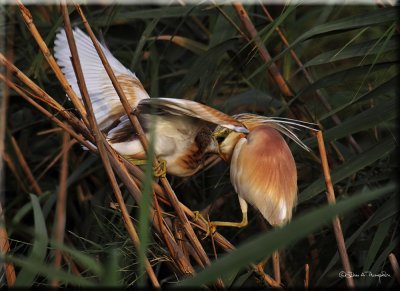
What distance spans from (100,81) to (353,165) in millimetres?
490

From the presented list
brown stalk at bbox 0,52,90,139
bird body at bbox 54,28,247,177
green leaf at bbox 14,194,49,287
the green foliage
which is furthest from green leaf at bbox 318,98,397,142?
green leaf at bbox 14,194,49,287

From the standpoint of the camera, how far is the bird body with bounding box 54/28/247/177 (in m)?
0.98

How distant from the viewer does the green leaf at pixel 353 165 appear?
133 centimetres

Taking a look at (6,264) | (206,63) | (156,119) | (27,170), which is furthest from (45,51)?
(27,170)

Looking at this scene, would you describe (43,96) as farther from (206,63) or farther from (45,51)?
(206,63)

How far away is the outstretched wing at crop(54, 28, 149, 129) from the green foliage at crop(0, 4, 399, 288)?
5cm

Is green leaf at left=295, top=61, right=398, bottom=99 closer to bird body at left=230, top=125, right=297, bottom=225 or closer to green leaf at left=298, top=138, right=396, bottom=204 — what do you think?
green leaf at left=298, top=138, right=396, bottom=204

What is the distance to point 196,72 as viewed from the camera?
148 centimetres

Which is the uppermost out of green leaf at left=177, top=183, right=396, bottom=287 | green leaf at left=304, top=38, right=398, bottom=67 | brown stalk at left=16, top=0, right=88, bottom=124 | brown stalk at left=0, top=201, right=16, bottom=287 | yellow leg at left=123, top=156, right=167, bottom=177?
brown stalk at left=16, top=0, right=88, bottom=124

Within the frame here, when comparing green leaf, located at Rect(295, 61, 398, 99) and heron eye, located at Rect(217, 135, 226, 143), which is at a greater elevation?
green leaf, located at Rect(295, 61, 398, 99)

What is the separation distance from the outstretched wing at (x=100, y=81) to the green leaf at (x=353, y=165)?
1.10 ft

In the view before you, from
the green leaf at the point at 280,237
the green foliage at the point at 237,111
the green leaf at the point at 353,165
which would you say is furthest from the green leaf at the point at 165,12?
the green leaf at the point at 280,237

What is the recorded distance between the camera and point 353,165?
1361 millimetres

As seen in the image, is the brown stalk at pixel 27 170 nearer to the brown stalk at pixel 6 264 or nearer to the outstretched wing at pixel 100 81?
the outstretched wing at pixel 100 81
